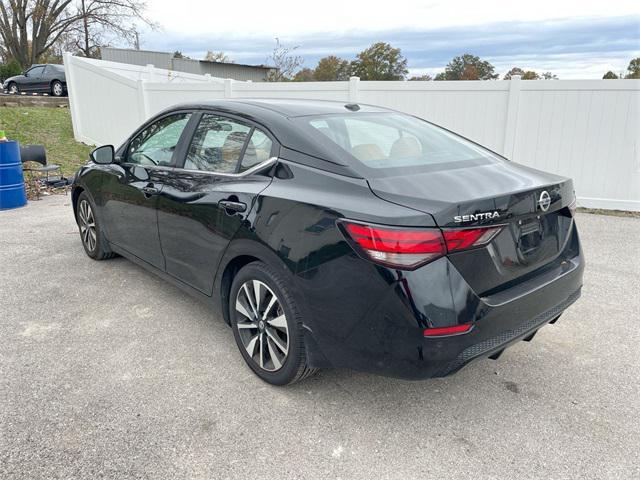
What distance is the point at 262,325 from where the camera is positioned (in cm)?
285

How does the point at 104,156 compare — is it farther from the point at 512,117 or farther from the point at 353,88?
the point at 512,117

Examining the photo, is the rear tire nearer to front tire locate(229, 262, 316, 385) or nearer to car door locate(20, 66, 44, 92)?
front tire locate(229, 262, 316, 385)

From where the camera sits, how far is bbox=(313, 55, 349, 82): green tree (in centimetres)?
6219

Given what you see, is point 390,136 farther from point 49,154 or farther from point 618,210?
point 49,154

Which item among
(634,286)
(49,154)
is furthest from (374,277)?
(49,154)

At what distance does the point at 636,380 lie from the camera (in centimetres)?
296

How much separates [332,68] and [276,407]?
217 feet

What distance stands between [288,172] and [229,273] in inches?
31.8

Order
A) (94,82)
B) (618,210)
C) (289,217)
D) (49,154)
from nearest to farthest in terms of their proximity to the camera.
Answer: (289,217) < (618,210) < (49,154) < (94,82)

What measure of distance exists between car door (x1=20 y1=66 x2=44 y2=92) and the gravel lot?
1930 centimetres

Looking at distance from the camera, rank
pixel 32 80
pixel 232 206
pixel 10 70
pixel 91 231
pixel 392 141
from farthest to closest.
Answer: pixel 10 70 < pixel 32 80 < pixel 91 231 < pixel 392 141 < pixel 232 206

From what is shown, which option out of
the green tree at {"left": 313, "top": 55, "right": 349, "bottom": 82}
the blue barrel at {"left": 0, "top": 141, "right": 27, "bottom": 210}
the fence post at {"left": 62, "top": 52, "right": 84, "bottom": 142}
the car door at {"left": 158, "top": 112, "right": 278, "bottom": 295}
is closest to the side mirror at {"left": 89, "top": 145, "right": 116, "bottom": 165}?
the car door at {"left": 158, "top": 112, "right": 278, "bottom": 295}

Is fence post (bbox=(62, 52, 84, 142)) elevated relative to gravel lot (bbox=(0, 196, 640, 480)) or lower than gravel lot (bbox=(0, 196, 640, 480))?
elevated

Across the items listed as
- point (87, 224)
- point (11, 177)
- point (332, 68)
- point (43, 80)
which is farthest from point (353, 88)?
point (332, 68)
